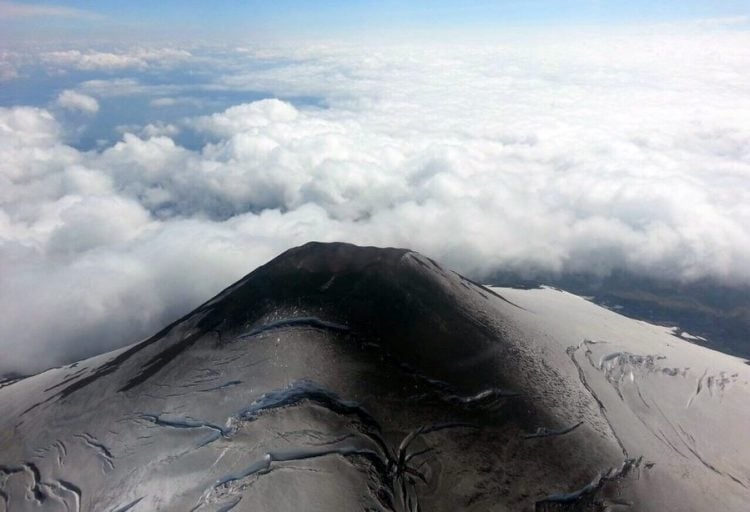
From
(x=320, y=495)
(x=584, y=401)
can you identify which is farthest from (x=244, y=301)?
(x=584, y=401)

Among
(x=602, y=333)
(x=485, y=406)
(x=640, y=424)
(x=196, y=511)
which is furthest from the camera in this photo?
(x=602, y=333)

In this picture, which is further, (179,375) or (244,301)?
(244,301)

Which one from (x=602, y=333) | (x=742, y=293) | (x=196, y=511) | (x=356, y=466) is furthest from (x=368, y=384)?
(x=742, y=293)

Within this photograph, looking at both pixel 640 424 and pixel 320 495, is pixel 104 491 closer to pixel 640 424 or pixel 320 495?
pixel 320 495

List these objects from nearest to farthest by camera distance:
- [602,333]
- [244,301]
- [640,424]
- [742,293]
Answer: [640,424]
[244,301]
[602,333]
[742,293]

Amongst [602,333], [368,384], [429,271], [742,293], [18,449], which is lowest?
[742,293]

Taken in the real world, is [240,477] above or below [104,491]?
above
